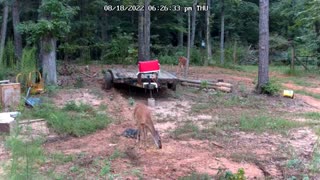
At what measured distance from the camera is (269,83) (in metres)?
13.1

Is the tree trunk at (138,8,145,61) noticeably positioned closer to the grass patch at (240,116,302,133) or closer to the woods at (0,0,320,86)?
the woods at (0,0,320,86)

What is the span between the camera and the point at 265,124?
8.96m

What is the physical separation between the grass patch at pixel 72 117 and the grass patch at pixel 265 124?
112 inches

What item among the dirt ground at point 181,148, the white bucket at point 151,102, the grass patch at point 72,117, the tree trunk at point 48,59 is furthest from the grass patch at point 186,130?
the tree trunk at point 48,59

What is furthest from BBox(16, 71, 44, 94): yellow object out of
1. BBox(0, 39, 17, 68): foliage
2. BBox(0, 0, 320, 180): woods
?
BBox(0, 39, 17, 68): foliage

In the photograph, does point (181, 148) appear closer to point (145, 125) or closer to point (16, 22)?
point (145, 125)

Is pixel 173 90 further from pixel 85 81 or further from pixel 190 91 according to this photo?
pixel 85 81

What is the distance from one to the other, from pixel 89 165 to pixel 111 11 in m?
20.5

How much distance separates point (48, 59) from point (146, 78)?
2.99 meters

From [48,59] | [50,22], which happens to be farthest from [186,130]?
[48,59]

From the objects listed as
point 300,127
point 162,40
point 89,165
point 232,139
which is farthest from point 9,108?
point 162,40

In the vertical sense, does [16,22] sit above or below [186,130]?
above

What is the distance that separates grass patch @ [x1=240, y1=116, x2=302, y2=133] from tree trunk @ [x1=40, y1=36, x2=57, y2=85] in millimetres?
5641

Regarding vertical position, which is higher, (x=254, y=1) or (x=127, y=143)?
(x=254, y=1)
